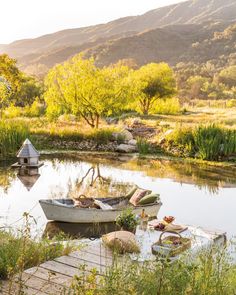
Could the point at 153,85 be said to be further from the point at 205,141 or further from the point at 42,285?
the point at 42,285

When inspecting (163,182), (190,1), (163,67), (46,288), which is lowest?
(163,182)

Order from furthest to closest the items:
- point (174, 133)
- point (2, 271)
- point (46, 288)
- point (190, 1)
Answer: point (190, 1)
point (174, 133)
point (2, 271)
point (46, 288)

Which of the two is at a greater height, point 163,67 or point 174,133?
point 163,67

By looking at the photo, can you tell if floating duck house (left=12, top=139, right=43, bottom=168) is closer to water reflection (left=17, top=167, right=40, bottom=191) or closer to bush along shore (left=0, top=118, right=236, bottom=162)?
water reflection (left=17, top=167, right=40, bottom=191)

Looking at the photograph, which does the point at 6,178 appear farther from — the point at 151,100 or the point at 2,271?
the point at 151,100

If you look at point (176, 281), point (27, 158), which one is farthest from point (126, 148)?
point (176, 281)

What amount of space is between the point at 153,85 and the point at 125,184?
73.6 ft

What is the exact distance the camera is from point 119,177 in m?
18.7

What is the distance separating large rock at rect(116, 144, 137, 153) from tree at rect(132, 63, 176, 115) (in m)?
13.7

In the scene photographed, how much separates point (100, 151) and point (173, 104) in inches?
650

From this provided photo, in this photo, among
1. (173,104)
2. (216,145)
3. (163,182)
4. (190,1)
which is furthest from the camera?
(190,1)

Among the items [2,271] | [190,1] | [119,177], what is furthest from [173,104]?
[190,1]

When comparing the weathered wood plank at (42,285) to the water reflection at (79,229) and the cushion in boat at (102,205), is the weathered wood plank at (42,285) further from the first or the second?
the cushion in boat at (102,205)

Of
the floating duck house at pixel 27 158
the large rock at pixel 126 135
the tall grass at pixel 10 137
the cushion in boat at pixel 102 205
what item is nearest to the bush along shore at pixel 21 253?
the cushion in boat at pixel 102 205
